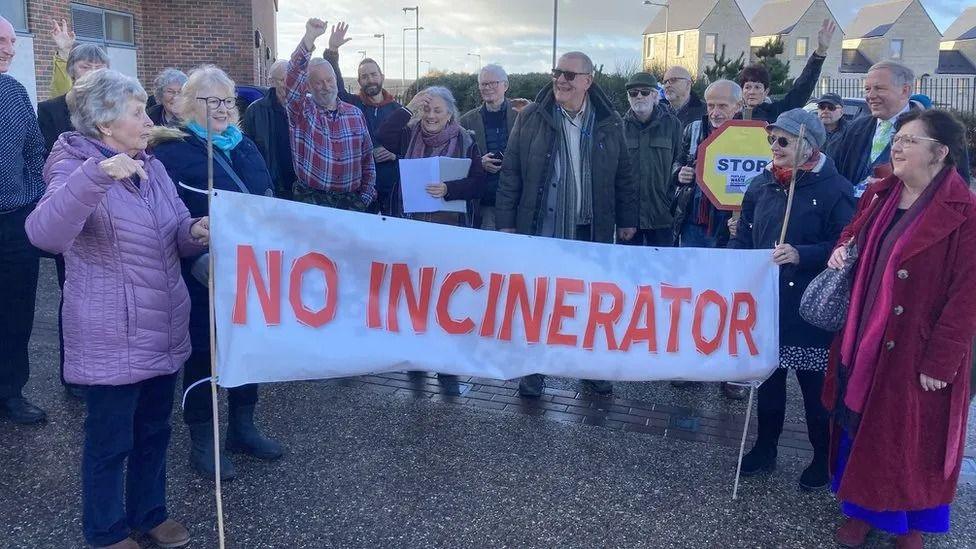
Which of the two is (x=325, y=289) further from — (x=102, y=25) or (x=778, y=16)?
(x=778, y=16)

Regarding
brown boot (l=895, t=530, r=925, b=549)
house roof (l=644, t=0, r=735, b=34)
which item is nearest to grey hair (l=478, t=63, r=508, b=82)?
brown boot (l=895, t=530, r=925, b=549)

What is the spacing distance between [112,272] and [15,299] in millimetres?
2159

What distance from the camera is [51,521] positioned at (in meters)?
3.53

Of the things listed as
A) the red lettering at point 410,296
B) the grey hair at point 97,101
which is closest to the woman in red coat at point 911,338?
the red lettering at point 410,296

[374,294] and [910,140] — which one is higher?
[910,140]

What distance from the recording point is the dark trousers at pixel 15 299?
4.58m

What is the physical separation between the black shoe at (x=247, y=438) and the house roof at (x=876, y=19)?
258 ft

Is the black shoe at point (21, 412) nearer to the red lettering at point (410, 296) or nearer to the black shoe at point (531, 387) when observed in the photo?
the red lettering at point (410, 296)

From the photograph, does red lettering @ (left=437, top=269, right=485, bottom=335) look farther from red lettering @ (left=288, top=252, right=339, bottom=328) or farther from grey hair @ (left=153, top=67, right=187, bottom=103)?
grey hair @ (left=153, top=67, right=187, bottom=103)

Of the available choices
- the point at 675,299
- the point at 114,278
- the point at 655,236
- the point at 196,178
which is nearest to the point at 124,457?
the point at 114,278

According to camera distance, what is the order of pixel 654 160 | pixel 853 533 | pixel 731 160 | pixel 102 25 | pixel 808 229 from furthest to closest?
pixel 102 25
pixel 654 160
pixel 731 160
pixel 808 229
pixel 853 533

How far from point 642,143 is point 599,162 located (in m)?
0.89

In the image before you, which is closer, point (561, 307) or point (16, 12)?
point (561, 307)

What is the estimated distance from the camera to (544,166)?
5.10 m
